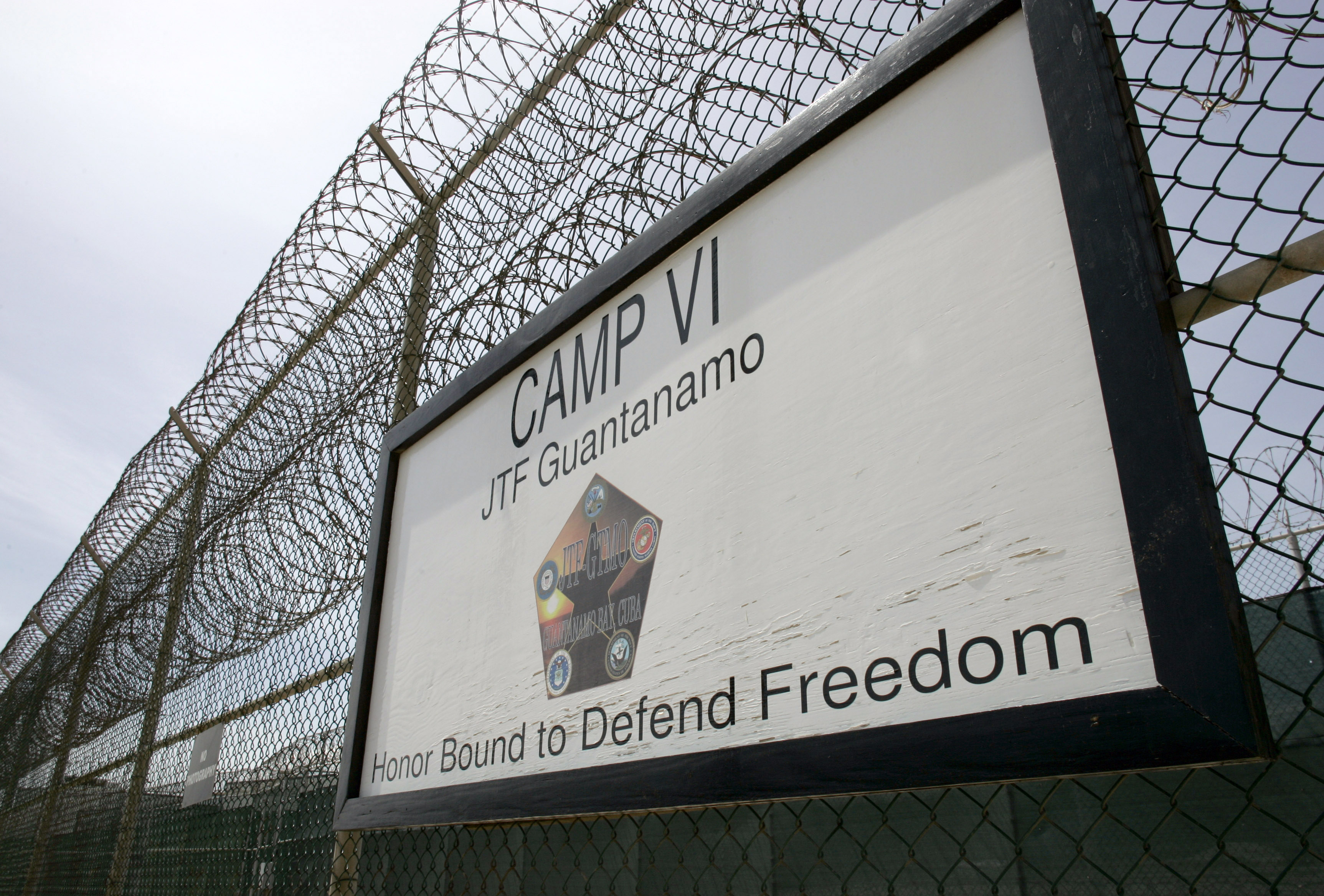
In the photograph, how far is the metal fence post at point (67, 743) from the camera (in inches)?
239

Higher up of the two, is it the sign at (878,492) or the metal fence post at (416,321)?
the metal fence post at (416,321)

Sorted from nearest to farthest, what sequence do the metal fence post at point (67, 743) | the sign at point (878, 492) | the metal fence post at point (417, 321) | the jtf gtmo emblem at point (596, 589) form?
the sign at point (878, 492) < the jtf gtmo emblem at point (596, 589) < the metal fence post at point (417, 321) < the metal fence post at point (67, 743)

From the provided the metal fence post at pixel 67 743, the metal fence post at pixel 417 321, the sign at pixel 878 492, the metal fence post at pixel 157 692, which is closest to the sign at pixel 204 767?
the metal fence post at pixel 157 692

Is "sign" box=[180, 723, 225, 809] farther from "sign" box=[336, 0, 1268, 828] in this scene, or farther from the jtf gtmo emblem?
the jtf gtmo emblem

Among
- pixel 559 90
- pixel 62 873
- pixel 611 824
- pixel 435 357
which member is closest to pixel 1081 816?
pixel 611 824

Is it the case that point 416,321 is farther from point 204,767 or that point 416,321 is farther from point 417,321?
point 204,767

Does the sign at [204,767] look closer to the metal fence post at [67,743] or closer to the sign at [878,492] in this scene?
the sign at [878,492]

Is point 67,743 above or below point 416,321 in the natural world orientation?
below

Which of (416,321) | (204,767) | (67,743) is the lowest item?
(204,767)

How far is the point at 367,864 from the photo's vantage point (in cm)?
230

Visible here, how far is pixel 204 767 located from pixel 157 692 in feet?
3.11

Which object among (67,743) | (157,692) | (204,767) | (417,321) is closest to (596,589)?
(417,321)

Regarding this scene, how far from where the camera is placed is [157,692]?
14.5 ft

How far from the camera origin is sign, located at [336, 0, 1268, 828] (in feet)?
2.88
